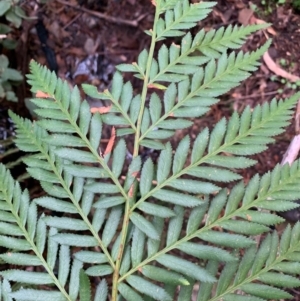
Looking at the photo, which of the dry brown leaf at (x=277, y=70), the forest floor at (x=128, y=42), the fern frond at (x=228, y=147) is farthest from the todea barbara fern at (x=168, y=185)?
the dry brown leaf at (x=277, y=70)

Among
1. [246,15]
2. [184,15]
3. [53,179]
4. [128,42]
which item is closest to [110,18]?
[128,42]

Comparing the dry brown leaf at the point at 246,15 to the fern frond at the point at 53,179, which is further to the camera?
the dry brown leaf at the point at 246,15

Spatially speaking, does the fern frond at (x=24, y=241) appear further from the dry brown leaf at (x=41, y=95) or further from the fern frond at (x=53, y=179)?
the dry brown leaf at (x=41, y=95)

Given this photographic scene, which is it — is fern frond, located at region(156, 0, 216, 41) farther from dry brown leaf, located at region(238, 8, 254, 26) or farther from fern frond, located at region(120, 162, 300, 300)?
dry brown leaf, located at region(238, 8, 254, 26)

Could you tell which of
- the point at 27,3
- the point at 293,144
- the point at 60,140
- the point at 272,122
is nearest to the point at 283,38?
the point at 293,144

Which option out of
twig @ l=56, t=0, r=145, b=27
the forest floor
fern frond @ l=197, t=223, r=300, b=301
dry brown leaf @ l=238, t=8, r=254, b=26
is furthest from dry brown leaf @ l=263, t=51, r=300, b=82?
fern frond @ l=197, t=223, r=300, b=301

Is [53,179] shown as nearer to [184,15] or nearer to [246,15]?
[184,15]
